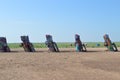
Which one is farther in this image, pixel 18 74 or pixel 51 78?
pixel 18 74

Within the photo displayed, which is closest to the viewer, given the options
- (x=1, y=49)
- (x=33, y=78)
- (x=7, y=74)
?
(x=33, y=78)

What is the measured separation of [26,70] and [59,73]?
2.11 metres

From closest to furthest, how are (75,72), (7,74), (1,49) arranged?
1. (7,74)
2. (75,72)
3. (1,49)

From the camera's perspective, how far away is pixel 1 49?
43531mm

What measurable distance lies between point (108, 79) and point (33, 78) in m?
3.47

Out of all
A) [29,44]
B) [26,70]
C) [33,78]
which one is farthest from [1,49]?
[33,78]

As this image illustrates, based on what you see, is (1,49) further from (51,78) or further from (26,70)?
(51,78)

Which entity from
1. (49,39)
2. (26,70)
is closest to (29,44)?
(49,39)

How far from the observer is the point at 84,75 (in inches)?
736

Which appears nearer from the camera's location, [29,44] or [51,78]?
[51,78]

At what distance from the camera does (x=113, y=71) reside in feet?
67.6

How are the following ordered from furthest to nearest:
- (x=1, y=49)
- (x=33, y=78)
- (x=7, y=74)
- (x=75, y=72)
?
(x=1, y=49)
(x=75, y=72)
(x=7, y=74)
(x=33, y=78)

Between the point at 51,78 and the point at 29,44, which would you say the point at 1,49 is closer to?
the point at 29,44

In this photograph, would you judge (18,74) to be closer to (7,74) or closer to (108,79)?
(7,74)
